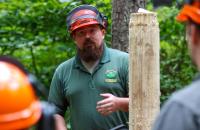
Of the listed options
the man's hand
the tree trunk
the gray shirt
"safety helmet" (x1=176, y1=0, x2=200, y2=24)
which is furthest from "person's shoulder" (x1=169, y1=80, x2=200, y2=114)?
the tree trunk

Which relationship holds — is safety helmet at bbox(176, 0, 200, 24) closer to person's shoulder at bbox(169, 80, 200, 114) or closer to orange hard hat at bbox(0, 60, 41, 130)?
person's shoulder at bbox(169, 80, 200, 114)

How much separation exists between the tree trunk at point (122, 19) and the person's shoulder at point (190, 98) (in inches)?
128

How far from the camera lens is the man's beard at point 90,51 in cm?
452

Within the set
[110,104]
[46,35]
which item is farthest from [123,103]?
[46,35]

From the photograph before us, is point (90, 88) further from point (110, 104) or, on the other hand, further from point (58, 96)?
point (110, 104)

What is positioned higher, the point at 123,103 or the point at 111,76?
the point at 111,76

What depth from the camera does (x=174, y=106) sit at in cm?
203

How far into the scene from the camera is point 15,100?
6.93 feet

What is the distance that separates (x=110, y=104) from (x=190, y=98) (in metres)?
1.98

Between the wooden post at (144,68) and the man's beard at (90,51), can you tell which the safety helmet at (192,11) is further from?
the man's beard at (90,51)

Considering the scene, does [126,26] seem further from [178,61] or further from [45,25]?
[178,61]

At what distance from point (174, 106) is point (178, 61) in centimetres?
586

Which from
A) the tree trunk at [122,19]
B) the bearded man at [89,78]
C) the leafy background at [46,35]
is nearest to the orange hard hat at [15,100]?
the bearded man at [89,78]

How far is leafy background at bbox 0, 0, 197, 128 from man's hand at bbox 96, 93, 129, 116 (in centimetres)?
260
